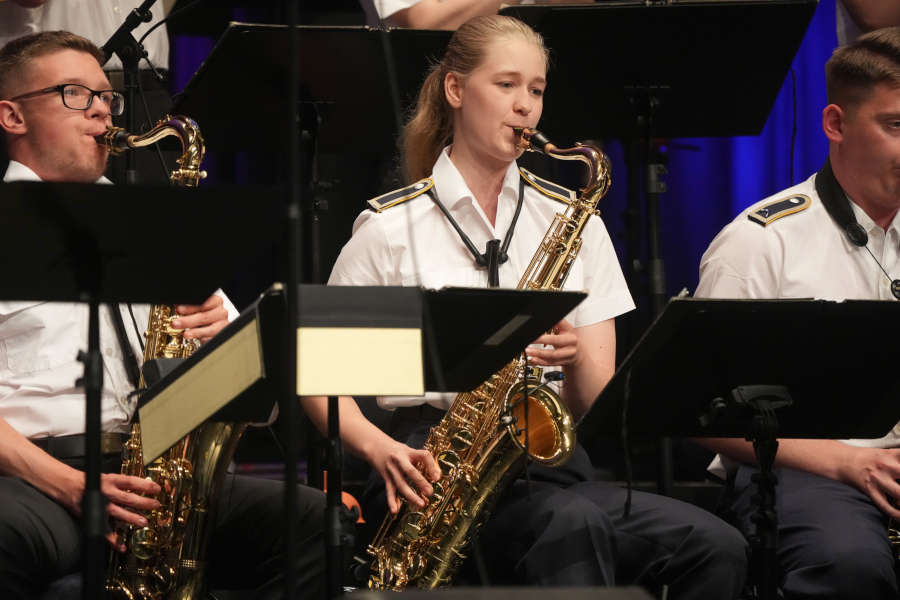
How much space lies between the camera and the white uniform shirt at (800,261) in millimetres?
3539

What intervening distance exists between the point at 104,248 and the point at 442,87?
1827 mm

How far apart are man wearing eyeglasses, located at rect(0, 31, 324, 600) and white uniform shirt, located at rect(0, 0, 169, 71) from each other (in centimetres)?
63

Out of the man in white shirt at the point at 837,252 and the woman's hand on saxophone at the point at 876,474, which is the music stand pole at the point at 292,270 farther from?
the woman's hand on saxophone at the point at 876,474

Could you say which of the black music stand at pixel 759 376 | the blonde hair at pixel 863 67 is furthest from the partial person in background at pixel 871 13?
the black music stand at pixel 759 376

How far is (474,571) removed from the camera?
3354 mm

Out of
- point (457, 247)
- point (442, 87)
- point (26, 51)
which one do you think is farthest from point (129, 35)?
point (457, 247)

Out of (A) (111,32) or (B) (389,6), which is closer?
(B) (389,6)

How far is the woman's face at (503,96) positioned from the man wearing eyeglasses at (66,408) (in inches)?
36.4

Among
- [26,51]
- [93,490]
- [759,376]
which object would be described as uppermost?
[26,51]

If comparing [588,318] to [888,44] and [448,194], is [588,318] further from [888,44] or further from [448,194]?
[888,44]

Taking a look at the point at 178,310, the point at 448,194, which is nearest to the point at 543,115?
the point at 448,194

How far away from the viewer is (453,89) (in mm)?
3783

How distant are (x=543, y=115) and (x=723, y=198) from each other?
1.81m

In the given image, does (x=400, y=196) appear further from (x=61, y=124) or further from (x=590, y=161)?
(x=61, y=124)
